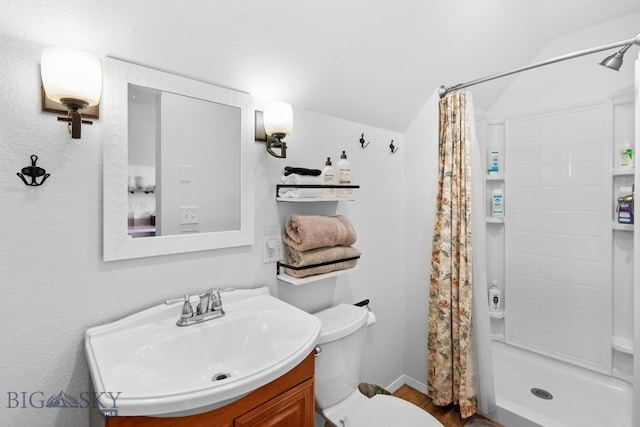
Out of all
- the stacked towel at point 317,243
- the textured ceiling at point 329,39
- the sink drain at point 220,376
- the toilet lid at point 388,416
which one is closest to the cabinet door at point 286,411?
the sink drain at point 220,376

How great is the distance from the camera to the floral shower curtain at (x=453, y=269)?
189 cm

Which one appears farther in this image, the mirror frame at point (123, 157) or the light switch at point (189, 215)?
the light switch at point (189, 215)

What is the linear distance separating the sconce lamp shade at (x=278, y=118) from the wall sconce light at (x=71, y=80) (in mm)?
643

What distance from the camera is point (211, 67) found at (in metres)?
1.30

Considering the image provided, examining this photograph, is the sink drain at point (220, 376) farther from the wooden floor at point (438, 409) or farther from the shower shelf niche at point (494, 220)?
the shower shelf niche at point (494, 220)

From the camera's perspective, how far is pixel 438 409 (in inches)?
81.0

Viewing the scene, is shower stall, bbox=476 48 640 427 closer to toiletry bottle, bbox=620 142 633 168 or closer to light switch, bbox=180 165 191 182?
toiletry bottle, bbox=620 142 633 168

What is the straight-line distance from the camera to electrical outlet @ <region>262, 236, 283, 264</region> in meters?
1.55

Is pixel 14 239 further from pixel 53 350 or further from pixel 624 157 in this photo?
pixel 624 157

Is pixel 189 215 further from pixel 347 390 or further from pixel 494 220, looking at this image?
pixel 494 220

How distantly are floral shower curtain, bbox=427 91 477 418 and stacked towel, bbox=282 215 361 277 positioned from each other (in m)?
0.68

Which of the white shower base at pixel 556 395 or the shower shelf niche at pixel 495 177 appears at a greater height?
the shower shelf niche at pixel 495 177

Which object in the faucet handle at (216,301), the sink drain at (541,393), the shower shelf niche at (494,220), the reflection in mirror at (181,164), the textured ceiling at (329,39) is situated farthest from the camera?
the shower shelf niche at (494,220)

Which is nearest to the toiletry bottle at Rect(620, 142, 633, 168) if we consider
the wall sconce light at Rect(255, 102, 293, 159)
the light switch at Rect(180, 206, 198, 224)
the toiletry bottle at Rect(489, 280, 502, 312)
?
the toiletry bottle at Rect(489, 280, 502, 312)
